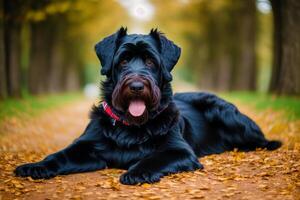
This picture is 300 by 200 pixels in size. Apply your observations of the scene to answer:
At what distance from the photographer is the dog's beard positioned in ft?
16.2

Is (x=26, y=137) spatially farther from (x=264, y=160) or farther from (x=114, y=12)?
(x=114, y=12)

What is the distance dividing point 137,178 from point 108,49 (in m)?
1.67

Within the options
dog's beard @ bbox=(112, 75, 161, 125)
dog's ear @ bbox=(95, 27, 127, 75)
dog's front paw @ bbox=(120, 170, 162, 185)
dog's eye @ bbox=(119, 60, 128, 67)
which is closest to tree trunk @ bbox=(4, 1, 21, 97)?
dog's ear @ bbox=(95, 27, 127, 75)

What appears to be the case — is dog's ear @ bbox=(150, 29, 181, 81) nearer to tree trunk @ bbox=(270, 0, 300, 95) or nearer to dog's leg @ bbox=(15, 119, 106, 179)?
dog's leg @ bbox=(15, 119, 106, 179)

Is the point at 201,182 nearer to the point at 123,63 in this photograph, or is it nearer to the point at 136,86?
the point at 136,86

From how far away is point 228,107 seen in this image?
22.4 feet

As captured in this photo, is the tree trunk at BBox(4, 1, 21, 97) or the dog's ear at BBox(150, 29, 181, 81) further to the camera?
the tree trunk at BBox(4, 1, 21, 97)

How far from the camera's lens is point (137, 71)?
5.03m

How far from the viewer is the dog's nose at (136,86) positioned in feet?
15.9

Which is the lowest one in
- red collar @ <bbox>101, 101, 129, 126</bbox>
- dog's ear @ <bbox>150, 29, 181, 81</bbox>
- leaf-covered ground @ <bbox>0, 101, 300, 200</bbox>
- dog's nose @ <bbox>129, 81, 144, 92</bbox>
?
leaf-covered ground @ <bbox>0, 101, 300, 200</bbox>

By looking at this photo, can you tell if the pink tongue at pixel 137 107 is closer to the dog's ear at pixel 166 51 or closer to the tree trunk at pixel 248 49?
the dog's ear at pixel 166 51

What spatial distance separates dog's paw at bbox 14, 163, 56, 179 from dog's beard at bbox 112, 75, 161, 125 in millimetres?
1040

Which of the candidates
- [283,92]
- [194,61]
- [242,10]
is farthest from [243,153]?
[194,61]

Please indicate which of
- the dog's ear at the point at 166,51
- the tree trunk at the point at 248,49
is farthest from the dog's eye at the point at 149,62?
the tree trunk at the point at 248,49
